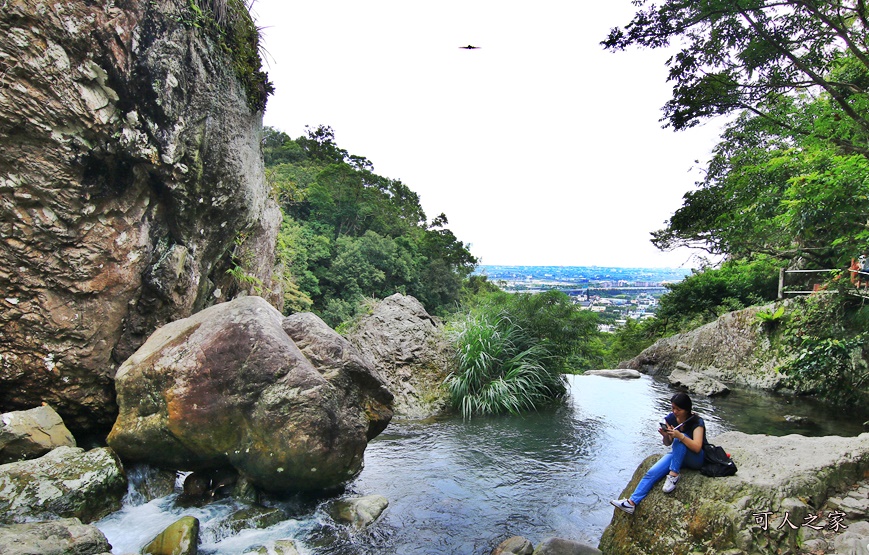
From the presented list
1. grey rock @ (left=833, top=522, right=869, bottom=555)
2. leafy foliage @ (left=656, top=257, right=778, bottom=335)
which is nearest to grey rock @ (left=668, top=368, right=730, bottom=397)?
leafy foliage @ (left=656, top=257, right=778, bottom=335)

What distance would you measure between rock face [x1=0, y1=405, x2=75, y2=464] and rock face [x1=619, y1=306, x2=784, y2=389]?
44.6ft

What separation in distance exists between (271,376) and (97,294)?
7.71 feet

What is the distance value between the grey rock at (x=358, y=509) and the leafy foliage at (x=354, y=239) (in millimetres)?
18858

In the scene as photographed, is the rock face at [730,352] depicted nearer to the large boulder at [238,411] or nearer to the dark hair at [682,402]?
the dark hair at [682,402]

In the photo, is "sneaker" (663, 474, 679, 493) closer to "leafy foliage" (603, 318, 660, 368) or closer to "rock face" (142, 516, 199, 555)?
"rock face" (142, 516, 199, 555)

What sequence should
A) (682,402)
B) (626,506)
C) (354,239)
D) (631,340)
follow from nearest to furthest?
(682,402)
(626,506)
(631,340)
(354,239)

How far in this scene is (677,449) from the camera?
409 centimetres

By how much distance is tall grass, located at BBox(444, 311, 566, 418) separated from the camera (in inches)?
395

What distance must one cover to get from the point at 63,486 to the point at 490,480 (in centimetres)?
485

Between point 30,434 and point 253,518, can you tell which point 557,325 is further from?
point 30,434

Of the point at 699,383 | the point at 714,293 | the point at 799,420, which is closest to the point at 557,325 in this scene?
the point at 699,383

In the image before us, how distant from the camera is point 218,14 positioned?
664 centimetres

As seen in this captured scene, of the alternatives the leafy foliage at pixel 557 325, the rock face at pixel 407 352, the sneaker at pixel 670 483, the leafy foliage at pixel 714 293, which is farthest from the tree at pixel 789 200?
the leafy foliage at pixel 714 293

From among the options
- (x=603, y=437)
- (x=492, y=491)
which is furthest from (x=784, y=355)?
(x=492, y=491)
